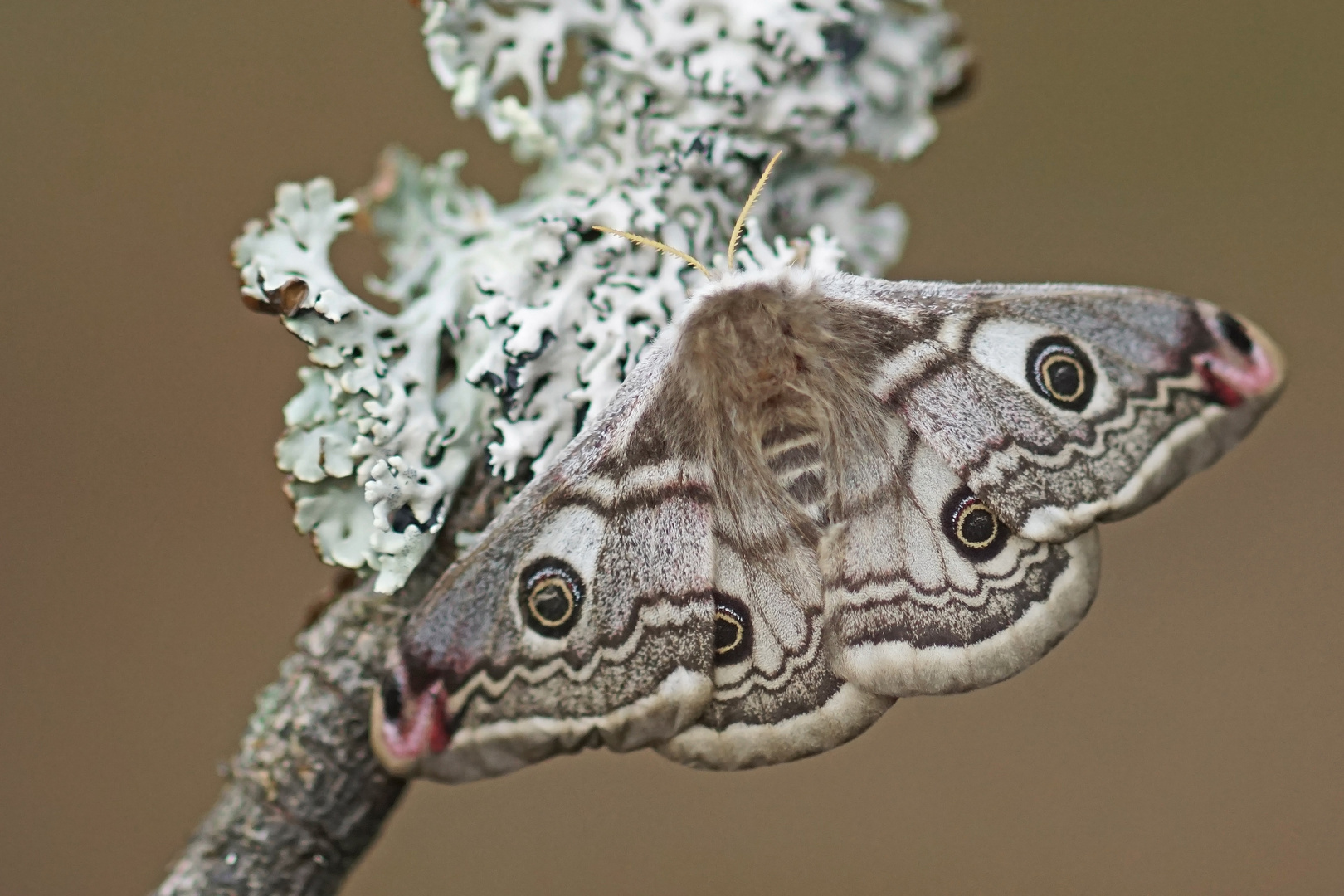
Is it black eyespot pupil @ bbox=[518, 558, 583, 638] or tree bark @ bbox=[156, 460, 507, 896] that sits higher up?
black eyespot pupil @ bbox=[518, 558, 583, 638]

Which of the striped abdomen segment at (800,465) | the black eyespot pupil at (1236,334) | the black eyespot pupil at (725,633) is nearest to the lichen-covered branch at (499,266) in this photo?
the striped abdomen segment at (800,465)

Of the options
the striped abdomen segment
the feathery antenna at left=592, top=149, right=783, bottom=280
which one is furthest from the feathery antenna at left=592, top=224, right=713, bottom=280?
the striped abdomen segment

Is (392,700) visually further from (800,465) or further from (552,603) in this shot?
(800,465)

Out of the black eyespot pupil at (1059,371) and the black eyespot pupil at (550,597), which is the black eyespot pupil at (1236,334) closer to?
the black eyespot pupil at (1059,371)

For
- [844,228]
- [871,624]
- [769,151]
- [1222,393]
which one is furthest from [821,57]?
[871,624]

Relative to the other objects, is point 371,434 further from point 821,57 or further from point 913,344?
point 821,57

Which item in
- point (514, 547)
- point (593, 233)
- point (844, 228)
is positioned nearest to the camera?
point (514, 547)

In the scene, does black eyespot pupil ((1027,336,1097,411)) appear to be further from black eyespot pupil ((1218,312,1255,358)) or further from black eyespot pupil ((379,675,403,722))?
black eyespot pupil ((379,675,403,722))

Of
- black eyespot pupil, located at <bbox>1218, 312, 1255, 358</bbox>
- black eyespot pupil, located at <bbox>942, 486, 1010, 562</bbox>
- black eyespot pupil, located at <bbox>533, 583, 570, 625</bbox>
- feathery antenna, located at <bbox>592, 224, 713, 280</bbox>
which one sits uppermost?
black eyespot pupil, located at <bbox>1218, 312, 1255, 358</bbox>
